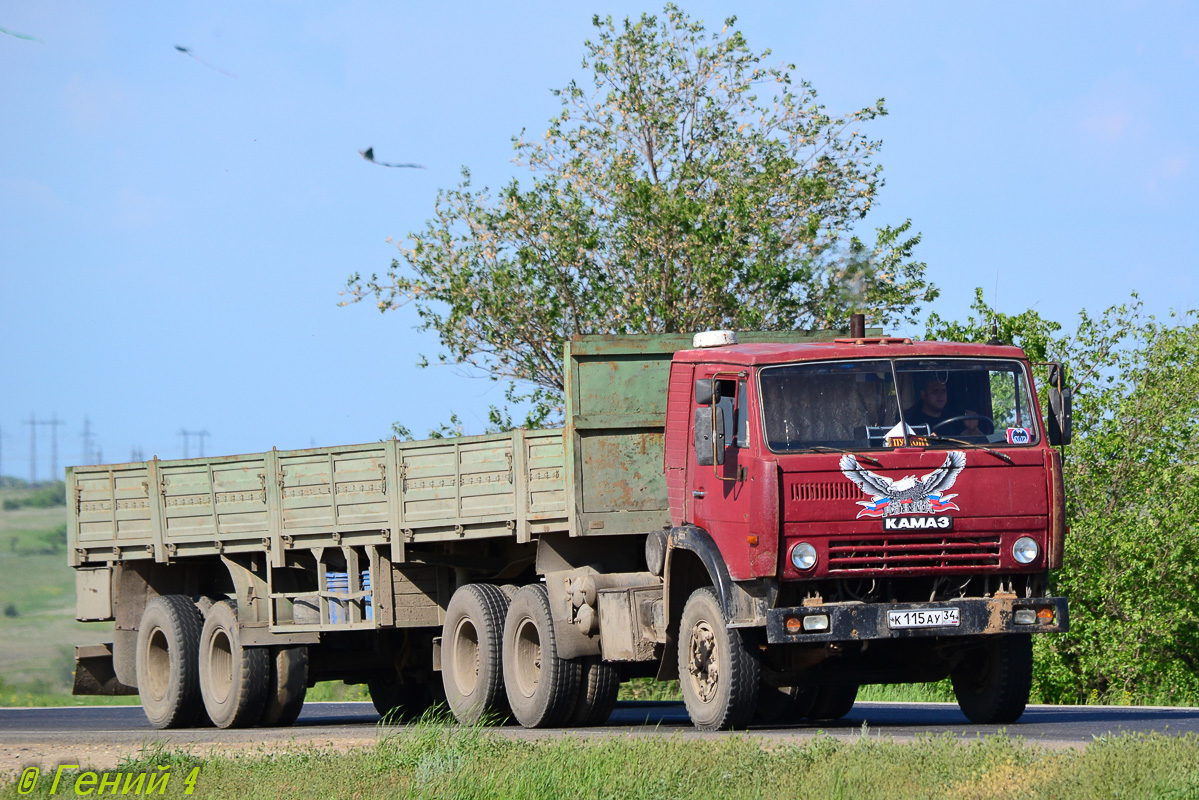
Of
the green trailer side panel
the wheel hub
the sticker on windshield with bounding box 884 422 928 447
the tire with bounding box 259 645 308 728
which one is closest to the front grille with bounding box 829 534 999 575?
the sticker on windshield with bounding box 884 422 928 447

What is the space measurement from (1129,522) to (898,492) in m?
14.5

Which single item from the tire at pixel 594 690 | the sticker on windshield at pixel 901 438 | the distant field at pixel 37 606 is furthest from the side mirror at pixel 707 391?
the distant field at pixel 37 606

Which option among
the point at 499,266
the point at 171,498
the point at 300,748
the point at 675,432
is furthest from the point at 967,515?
the point at 499,266

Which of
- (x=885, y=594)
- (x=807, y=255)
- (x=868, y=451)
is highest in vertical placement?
(x=807, y=255)

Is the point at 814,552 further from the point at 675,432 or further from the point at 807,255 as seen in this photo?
the point at 807,255

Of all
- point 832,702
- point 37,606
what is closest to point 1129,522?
point 832,702

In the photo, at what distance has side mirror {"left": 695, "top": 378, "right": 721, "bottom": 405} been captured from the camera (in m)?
12.6

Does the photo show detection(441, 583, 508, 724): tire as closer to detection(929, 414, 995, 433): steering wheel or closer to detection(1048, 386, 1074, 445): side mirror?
A: detection(929, 414, 995, 433): steering wheel

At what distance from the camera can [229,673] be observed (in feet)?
59.0

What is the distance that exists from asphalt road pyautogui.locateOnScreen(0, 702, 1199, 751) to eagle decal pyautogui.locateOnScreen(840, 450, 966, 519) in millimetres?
1528

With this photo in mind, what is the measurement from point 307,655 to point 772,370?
284 inches

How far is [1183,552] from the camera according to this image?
2528 centimetres

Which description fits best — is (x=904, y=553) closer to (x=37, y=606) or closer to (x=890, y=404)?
(x=890, y=404)

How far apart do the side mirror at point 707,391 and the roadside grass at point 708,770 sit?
2666 millimetres
